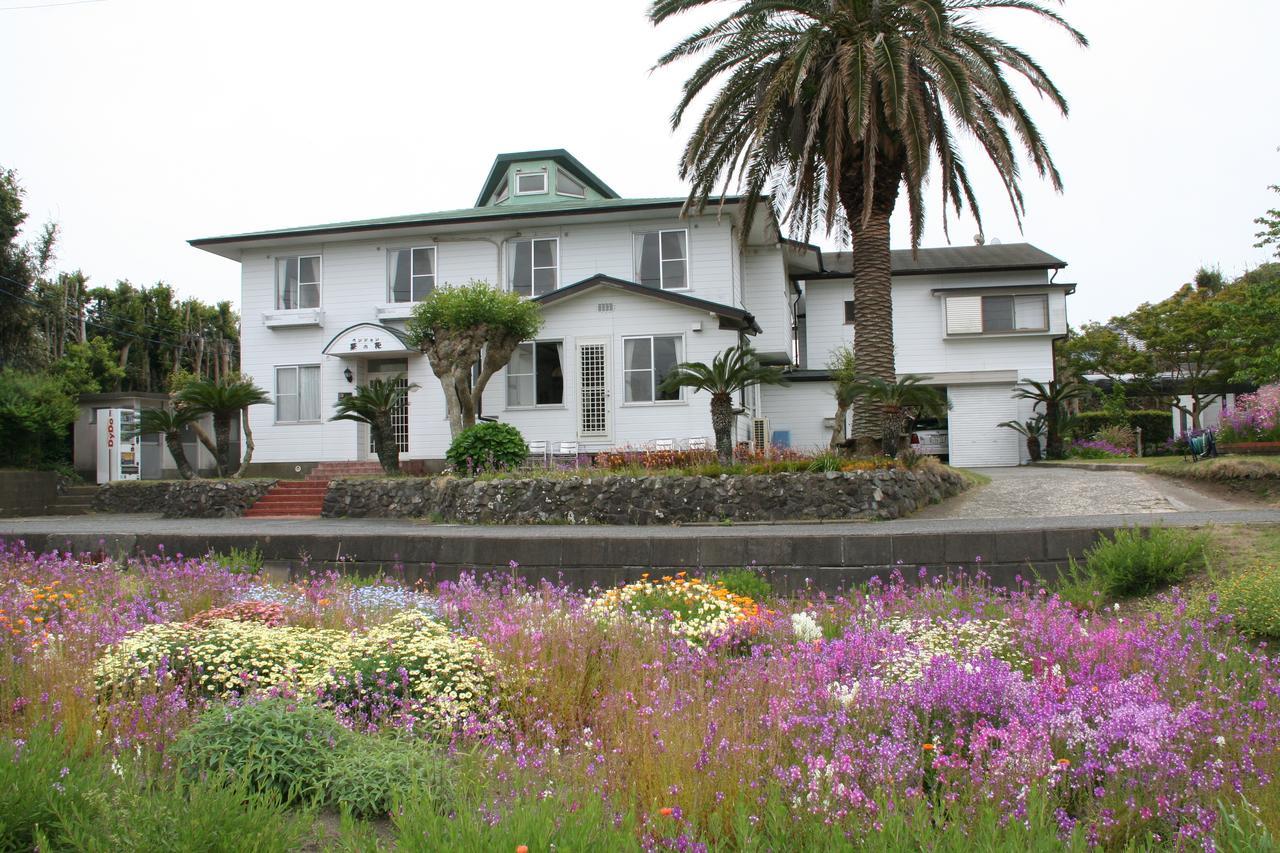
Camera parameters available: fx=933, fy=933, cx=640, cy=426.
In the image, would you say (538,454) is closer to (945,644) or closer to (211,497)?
(211,497)

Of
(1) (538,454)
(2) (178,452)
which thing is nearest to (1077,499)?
(1) (538,454)

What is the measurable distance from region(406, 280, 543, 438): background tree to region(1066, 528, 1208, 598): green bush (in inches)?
640

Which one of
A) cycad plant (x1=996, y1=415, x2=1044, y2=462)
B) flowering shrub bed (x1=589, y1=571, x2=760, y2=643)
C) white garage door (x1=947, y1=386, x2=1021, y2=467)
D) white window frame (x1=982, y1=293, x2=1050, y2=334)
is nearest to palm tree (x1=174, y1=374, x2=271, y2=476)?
flowering shrub bed (x1=589, y1=571, x2=760, y2=643)

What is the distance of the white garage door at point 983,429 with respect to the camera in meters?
32.2

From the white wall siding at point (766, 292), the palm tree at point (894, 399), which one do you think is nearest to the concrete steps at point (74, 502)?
the white wall siding at point (766, 292)

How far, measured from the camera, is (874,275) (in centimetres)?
1864

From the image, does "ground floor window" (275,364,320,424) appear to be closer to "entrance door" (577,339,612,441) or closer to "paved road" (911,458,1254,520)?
"entrance door" (577,339,612,441)

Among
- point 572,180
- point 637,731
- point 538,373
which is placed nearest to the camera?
point 637,731

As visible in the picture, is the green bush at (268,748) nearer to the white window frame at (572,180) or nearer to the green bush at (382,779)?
the green bush at (382,779)

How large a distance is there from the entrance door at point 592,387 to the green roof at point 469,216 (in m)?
4.15

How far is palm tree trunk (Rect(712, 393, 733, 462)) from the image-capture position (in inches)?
679

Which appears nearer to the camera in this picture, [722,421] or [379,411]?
[722,421]

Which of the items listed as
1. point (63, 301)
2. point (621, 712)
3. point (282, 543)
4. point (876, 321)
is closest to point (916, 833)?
point (621, 712)

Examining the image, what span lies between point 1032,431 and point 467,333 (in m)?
19.4
